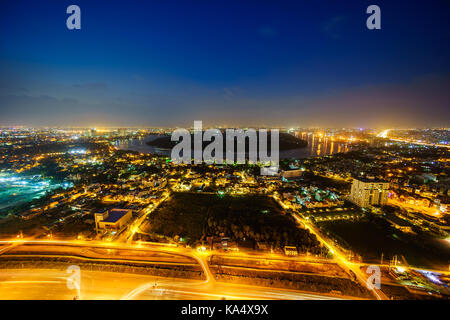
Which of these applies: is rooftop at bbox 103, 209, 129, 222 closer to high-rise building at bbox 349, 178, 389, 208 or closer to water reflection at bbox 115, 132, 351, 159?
high-rise building at bbox 349, 178, 389, 208

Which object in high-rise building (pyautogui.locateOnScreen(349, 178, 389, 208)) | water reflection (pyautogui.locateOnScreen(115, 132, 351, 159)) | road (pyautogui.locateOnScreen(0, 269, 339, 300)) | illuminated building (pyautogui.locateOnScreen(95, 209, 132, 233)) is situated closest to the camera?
road (pyautogui.locateOnScreen(0, 269, 339, 300))

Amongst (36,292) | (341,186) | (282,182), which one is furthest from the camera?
(282,182)

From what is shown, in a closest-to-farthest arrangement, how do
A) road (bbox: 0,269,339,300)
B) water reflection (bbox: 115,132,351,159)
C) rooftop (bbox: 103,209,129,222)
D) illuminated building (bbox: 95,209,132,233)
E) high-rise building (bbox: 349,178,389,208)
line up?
1. road (bbox: 0,269,339,300)
2. illuminated building (bbox: 95,209,132,233)
3. rooftop (bbox: 103,209,129,222)
4. high-rise building (bbox: 349,178,389,208)
5. water reflection (bbox: 115,132,351,159)

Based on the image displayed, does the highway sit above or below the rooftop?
below

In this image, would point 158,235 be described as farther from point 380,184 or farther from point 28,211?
point 380,184

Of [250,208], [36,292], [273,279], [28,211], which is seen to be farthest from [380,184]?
[28,211]

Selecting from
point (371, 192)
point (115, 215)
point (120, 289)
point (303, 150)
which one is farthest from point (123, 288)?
point (303, 150)

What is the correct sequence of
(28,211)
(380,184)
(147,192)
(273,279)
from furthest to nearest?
(147,192)
(380,184)
(28,211)
(273,279)

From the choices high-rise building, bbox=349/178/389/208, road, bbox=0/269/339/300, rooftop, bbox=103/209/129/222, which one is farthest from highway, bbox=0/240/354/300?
high-rise building, bbox=349/178/389/208
